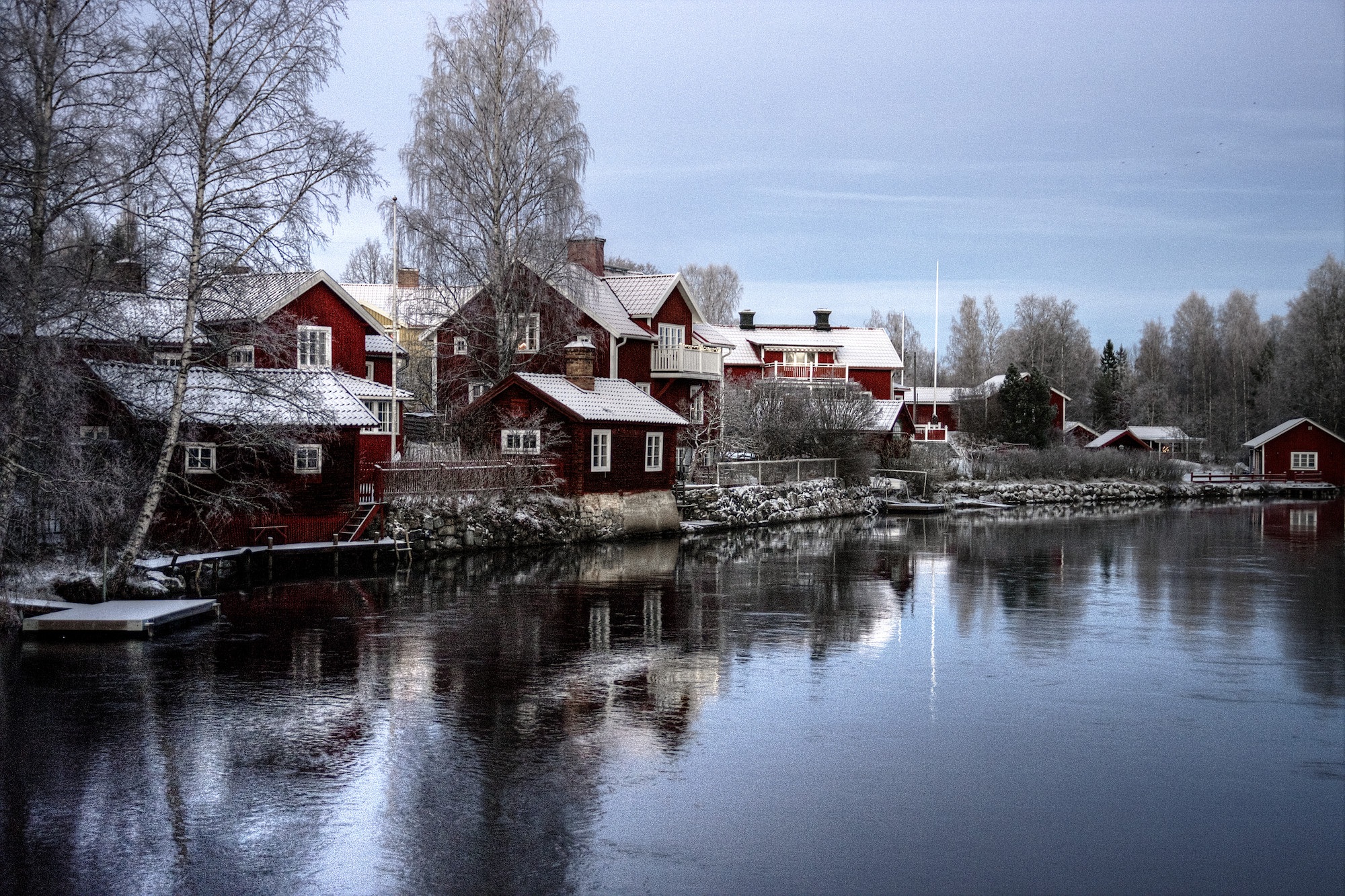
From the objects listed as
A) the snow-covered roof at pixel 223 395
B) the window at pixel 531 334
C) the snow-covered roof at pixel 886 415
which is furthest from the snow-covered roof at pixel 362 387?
the snow-covered roof at pixel 886 415

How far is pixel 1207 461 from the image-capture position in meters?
84.9

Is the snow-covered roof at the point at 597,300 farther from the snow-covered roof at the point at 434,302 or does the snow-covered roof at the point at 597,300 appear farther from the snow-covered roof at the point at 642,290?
the snow-covered roof at the point at 434,302

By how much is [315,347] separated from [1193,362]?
94802 mm

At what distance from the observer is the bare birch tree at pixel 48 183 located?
1441 centimetres

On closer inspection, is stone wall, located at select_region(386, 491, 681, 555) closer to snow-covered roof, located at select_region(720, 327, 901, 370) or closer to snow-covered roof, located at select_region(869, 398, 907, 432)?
snow-covered roof, located at select_region(869, 398, 907, 432)

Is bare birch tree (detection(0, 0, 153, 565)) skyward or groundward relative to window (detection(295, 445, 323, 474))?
skyward

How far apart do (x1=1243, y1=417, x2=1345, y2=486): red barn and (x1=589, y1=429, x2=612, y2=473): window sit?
49.8 m

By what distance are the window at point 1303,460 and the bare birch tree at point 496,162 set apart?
51124 mm

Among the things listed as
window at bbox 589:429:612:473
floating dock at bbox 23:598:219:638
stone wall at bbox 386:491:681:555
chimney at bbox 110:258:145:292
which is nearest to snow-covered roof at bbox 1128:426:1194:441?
stone wall at bbox 386:491:681:555

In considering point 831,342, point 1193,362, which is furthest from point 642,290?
point 1193,362

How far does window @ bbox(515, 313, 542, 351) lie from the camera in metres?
35.2

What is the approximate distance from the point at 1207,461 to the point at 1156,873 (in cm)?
8500

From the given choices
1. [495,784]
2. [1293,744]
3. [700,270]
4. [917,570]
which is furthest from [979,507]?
[700,270]

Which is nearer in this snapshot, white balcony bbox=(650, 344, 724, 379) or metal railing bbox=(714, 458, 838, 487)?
metal railing bbox=(714, 458, 838, 487)
